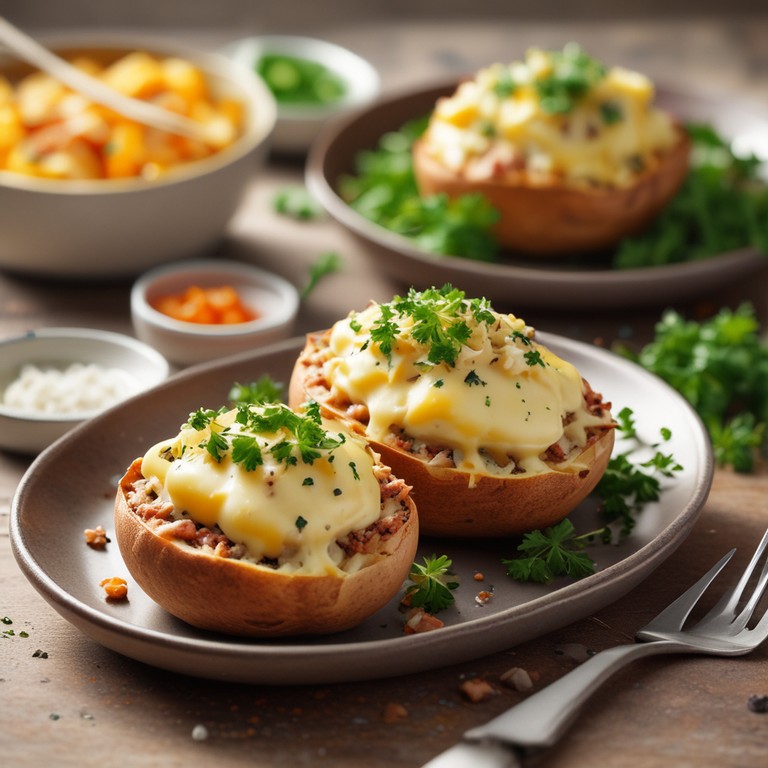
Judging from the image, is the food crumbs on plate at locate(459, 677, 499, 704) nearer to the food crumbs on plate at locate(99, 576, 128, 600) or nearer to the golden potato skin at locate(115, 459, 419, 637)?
the golden potato skin at locate(115, 459, 419, 637)

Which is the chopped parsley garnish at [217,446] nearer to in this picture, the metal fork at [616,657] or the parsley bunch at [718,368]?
the metal fork at [616,657]

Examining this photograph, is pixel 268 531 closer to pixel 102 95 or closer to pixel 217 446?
pixel 217 446

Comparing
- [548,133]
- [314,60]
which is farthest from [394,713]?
[314,60]

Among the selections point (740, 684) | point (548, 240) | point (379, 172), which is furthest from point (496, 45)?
point (740, 684)

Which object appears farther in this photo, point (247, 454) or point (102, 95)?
point (102, 95)

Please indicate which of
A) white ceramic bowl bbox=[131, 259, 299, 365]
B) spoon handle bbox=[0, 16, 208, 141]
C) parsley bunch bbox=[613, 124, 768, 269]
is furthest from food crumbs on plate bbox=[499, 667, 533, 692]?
spoon handle bbox=[0, 16, 208, 141]

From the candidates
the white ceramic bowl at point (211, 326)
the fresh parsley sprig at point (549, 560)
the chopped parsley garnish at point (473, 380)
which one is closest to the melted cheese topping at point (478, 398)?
the chopped parsley garnish at point (473, 380)
